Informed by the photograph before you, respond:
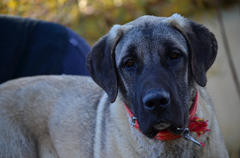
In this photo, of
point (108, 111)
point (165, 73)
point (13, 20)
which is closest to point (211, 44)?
point (165, 73)

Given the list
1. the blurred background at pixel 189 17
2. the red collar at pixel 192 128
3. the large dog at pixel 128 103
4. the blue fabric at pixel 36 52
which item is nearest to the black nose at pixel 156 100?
the large dog at pixel 128 103

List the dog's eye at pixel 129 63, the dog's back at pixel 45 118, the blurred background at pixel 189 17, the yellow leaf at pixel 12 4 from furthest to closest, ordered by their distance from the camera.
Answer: the yellow leaf at pixel 12 4 < the blurred background at pixel 189 17 < the dog's back at pixel 45 118 < the dog's eye at pixel 129 63

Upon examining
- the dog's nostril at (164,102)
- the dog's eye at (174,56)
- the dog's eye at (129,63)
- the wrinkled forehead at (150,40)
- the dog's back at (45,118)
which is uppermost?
the wrinkled forehead at (150,40)

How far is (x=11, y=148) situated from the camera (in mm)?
3391

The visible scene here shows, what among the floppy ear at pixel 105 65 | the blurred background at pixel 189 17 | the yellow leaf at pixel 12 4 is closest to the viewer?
the floppy ear at pixel 105 65

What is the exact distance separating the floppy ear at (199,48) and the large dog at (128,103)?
0.01 m

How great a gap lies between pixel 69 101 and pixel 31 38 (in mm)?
1772

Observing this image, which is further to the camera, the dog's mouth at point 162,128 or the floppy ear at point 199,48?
the floppy ear at point 199,48

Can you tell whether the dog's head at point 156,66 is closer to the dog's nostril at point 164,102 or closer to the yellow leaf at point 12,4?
the dog's nostril at point 164,102

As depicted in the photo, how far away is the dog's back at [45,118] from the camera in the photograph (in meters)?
3.41

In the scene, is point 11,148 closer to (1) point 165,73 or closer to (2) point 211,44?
(1) point 165,73

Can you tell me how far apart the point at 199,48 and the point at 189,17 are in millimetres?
4051

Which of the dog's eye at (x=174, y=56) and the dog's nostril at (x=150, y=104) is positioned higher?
the dog's eye at (x=174, y=56)

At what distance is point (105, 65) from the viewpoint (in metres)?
2.85
